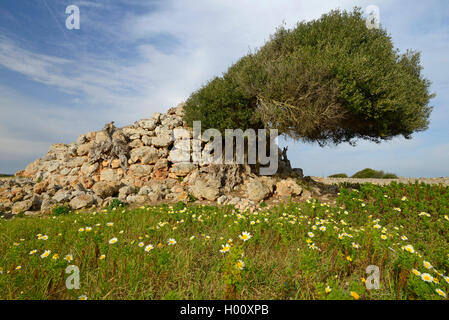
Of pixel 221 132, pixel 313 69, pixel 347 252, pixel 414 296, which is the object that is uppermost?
pixel 313 69

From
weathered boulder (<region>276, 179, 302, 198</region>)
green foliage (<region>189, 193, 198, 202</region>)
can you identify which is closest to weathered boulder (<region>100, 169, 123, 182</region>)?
green foliage (<region>189, 193, 198, 202</region>)

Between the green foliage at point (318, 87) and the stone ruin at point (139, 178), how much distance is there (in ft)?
8.36

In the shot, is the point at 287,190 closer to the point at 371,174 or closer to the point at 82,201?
the point at 82,201

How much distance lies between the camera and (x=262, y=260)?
377cm

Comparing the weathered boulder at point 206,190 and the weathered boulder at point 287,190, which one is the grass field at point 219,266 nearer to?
the weathered boulder at point 206,190

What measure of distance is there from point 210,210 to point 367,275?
4566 mm

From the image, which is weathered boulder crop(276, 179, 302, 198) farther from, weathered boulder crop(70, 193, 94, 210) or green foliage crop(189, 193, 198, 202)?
weathered boulder crop(70, 193, 94, 210)

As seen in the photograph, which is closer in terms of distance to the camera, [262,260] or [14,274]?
[14,274]

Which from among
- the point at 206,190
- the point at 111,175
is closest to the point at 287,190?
the point at 206,190

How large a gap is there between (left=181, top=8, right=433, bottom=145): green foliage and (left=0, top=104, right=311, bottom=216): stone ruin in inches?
100

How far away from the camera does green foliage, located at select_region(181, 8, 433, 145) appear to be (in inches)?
383

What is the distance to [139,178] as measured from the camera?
1300 centimetres
